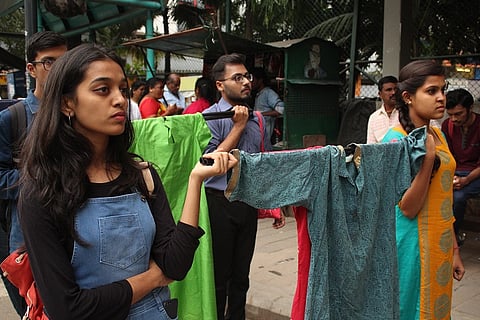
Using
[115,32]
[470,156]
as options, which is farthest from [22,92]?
[470,156]

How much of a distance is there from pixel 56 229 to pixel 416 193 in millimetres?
1605

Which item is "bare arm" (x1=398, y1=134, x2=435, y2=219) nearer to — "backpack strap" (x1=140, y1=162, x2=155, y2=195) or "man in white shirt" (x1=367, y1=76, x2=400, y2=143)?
"backpack strap" (x1=140, y1=162, x2=155, y2=195)

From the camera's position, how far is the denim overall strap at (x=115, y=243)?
58.8 inches

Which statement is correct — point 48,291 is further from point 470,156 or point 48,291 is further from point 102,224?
→ point 470,156

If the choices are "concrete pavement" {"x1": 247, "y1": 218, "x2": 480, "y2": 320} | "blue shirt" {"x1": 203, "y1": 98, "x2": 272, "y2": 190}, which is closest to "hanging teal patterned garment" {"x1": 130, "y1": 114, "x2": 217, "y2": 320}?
"blue shirt" {"x1": 203, "y1": 98, "x2": 272, "y2": 190}

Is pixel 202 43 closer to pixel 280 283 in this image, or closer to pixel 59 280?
pixel 280 283

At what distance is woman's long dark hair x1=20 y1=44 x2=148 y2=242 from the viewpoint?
148 cm

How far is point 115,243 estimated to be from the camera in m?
1.52

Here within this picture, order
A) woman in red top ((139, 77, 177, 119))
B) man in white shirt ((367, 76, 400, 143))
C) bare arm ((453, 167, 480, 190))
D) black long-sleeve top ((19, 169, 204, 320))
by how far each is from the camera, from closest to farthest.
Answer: black long-sleeve top ((19, 169, 204, 320)) < bare arm ((453, 167, 480, 190)) < man in white shirt ((367, 76, 400, 143)) < woman in red top ((139, 77, 177, 119))

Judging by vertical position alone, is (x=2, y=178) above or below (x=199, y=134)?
below

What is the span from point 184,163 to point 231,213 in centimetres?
56

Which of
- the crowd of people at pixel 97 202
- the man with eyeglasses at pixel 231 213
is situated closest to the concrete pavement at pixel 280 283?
the man with eyeglasses at pixel 231 213

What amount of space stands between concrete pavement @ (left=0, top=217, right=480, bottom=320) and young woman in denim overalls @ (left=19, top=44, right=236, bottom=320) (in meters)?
2.44

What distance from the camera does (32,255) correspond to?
4.79 ft
